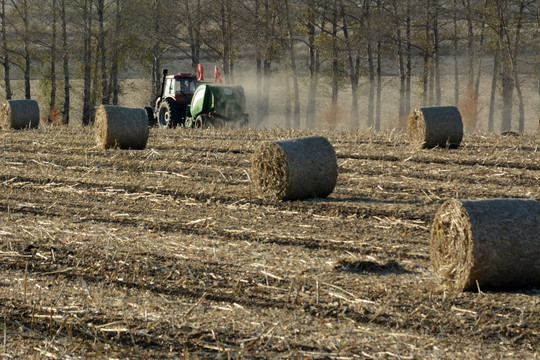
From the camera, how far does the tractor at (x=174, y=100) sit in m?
26.3

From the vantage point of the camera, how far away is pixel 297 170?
411 inches

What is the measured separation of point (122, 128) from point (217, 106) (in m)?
8.60

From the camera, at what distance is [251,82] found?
47375mm

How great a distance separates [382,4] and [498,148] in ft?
93.3

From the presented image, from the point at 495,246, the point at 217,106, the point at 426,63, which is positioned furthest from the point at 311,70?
the point at 495,246

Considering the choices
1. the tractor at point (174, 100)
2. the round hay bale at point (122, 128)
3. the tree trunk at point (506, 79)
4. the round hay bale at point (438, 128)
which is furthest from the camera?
the tree trunk at point (506, 79)

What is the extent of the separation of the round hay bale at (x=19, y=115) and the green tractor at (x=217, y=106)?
4.96m

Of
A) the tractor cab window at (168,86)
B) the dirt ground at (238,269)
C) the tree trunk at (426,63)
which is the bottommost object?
the dirt ground at (238,269)

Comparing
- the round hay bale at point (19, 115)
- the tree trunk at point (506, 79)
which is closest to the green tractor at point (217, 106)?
the round hay bale at point (19, 115)

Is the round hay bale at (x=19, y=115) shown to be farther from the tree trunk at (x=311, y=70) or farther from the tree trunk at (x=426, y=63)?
the tree trunk at (x=426, y=63)

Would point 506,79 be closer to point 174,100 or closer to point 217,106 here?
point 174,100

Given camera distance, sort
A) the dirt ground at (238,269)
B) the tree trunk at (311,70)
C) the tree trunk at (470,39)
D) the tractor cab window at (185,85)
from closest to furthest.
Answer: the dirt ground at (238,269) → the tractor cab window at (185,85) → the tree trunk at (470,39) → the tree trunk at (311,70)

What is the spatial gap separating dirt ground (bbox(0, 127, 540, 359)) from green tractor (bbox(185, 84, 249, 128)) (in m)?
11.1


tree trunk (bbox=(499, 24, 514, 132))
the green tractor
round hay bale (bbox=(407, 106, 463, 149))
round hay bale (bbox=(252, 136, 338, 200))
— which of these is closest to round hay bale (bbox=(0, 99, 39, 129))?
the green tractor
